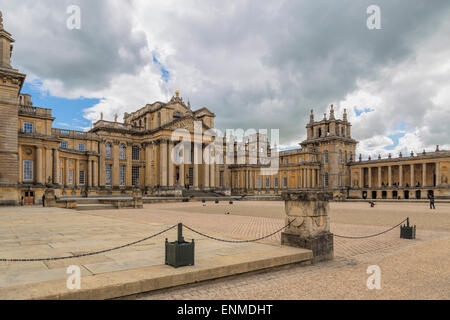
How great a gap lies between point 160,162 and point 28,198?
83.2 ft

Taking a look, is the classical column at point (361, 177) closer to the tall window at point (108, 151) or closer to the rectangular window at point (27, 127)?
the tall window at point (108, 151)

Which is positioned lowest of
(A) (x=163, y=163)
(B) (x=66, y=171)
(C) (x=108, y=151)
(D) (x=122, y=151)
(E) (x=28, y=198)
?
(E) (x=28, y=198)

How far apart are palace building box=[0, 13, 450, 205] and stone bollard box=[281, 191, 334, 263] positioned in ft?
98.8

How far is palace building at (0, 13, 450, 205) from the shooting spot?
31281 millimetres

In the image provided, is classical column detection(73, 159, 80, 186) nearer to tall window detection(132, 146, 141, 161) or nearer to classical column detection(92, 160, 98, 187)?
classical column detection(92, 160, 98, 187)

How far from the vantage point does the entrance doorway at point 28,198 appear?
105 feet

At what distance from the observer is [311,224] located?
26.3 feet

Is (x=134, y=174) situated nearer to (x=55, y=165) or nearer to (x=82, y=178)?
(x=82, y=178)

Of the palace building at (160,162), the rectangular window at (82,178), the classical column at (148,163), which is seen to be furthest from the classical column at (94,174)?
the classical column at (148,163)

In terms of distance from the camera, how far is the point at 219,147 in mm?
66625

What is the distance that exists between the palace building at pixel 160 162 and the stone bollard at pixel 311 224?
30120 millimetres

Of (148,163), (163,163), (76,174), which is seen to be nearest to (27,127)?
(76,174)

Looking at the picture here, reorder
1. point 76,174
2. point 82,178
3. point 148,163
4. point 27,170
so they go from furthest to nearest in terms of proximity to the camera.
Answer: point 148,163
point 82,178
point 76,174
point 27,170

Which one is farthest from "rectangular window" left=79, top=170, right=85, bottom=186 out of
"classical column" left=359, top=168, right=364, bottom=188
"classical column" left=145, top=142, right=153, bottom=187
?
"classical column" left=359, top=168, right=364, bottom=188
